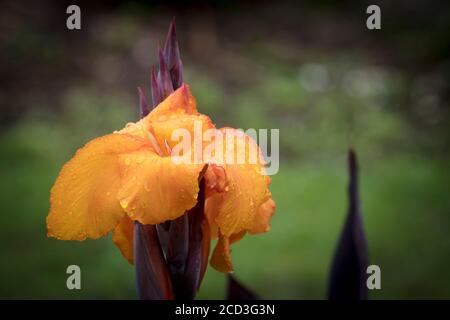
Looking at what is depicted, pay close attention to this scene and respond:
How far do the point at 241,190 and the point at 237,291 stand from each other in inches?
9.7

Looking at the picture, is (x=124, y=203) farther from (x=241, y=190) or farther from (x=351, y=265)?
(x=351, y=265)

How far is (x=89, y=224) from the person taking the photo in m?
0.51

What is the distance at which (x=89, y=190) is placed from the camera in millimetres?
509

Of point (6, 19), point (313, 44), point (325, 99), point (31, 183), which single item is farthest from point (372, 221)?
point (6, 19)

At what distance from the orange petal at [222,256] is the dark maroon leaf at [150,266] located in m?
0.05

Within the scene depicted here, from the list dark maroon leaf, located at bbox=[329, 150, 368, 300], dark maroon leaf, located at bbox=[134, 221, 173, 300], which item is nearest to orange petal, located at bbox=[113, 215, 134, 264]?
dark maroon leaf, located at bbox=[134, 221, 173, 300]

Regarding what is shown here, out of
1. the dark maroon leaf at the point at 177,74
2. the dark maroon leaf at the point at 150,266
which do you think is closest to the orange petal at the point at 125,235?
the dark maroon leaf at the point at 150,266

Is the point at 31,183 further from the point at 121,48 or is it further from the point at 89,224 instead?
the point at 89,224

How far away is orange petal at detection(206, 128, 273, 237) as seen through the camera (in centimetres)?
51

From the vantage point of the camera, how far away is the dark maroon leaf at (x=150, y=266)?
1.79 feet

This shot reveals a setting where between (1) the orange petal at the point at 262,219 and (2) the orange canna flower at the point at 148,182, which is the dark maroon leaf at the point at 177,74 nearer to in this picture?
(2) the orange canna flower at the point at 148,182

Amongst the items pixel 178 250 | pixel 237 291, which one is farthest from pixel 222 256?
pixel 237 291

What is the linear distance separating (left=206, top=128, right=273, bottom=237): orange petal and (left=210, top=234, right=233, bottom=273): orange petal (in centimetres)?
3
